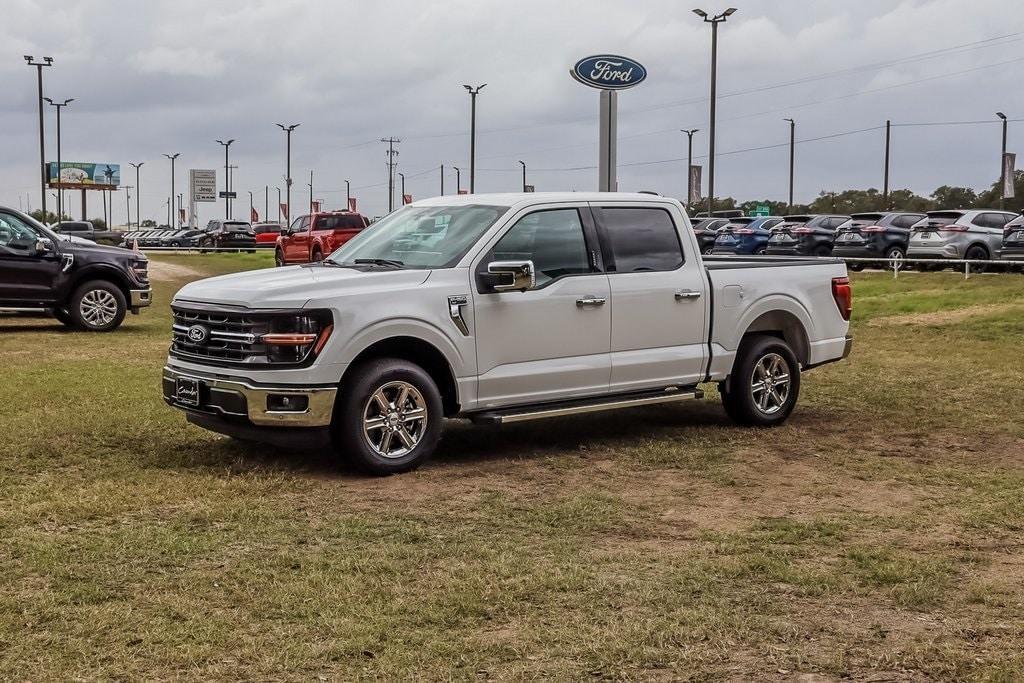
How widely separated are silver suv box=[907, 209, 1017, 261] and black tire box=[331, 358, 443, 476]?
24.8m

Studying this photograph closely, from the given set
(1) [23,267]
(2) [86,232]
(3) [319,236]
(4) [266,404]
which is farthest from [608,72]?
(2) [86,232]

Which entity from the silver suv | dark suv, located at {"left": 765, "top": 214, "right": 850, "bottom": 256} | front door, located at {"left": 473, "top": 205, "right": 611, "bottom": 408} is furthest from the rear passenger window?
dark suv, located at {"left": 765, "top": 214, "right": 850, "bottom": 256}

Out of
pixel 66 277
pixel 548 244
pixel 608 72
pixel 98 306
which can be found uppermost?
pixel 608 72

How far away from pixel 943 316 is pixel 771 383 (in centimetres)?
1239

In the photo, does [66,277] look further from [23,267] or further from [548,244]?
[548,244]

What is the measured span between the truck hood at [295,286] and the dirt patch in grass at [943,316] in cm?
1420

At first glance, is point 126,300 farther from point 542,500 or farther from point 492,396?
point 542,500

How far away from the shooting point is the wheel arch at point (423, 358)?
27.1 ft

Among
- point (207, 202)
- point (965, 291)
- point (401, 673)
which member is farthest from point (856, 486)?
point (207, 202)

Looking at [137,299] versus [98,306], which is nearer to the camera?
[98,306]

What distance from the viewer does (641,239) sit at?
9.66m

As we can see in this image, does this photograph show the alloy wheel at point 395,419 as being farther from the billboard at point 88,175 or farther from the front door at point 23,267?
the billboard at point 88,175

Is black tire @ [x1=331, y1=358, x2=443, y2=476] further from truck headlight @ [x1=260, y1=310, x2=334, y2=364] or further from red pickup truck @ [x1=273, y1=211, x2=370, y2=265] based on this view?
red pickup truck @ [x1=273, y1=211, x2=370, y2=265]

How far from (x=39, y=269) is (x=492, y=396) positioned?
11281 mm
